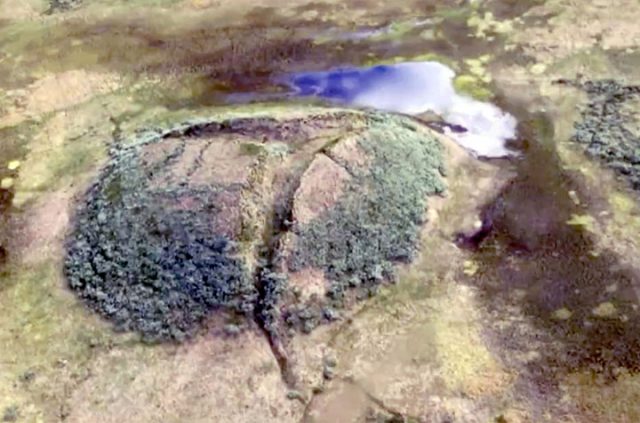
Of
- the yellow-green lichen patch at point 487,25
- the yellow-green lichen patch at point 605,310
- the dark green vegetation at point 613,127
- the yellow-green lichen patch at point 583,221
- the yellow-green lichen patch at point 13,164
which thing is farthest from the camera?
the yellow-green lichen patch at point 487,25

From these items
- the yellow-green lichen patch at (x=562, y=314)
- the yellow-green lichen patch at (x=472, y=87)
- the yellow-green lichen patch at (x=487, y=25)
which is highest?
the yellow-green lichen patch at (x=487, y=25)

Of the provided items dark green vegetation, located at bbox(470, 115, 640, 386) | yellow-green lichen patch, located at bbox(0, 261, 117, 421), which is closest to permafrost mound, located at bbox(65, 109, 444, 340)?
yellow-green lichen patch, located at bbox(0, 261, 117, 421)

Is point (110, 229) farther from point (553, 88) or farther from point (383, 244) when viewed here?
point (553, 88)

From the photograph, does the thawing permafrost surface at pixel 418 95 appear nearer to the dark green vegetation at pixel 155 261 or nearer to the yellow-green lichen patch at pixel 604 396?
the dark green vegetation at pixel 155 261

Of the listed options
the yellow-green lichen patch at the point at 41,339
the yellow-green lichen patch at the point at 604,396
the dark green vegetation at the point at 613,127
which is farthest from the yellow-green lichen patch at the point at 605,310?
the yellow-green lichen patch at the point at 41,339

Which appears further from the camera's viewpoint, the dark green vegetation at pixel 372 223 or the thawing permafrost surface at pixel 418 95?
the thawing permafrost surface at pixel 418 95

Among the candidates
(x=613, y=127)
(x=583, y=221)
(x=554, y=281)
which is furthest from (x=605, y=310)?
(x=613, y=127)

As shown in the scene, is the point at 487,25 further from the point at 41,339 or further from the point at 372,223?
the point at 41,339

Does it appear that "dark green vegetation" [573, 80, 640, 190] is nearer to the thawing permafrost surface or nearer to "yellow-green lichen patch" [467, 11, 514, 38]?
the thawing permafrost surface
